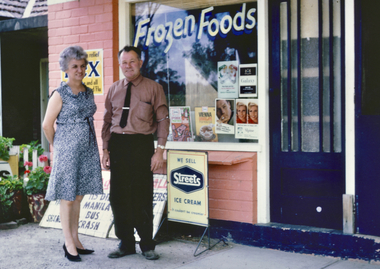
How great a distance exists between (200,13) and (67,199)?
2642mm

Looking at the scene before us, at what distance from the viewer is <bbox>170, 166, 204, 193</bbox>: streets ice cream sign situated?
472 cm

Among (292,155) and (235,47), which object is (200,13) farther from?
(292,155)

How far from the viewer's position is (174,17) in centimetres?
564

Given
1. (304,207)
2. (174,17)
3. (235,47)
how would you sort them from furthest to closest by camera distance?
(174,17)
(235,47)
(304,207)

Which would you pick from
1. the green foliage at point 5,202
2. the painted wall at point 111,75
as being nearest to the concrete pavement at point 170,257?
the painted wall at point 111,75

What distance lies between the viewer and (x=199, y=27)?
5.45 meters

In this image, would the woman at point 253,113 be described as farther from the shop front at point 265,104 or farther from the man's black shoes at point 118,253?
the man's black shoes at point 118,253

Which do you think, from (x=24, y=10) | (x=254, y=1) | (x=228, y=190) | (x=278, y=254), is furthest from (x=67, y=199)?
(x=24, y=10)

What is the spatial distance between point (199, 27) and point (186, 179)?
1852 mm

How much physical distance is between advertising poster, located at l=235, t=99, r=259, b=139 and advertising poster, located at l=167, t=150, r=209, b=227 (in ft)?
2.22

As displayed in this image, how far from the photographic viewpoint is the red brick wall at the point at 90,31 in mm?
5820

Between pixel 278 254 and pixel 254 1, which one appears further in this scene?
pixel 254 1

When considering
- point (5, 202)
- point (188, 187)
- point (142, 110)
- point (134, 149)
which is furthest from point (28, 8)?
point (188, 187)

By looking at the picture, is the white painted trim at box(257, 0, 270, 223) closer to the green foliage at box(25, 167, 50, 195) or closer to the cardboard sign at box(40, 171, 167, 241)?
the cardboard sign at box(40, 171, 167, 241)
